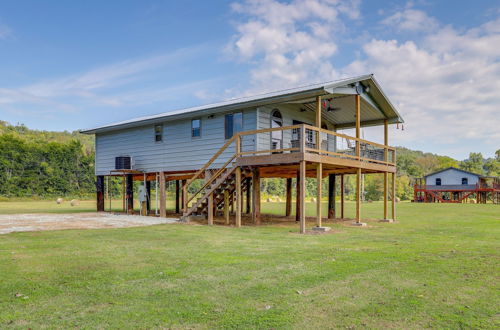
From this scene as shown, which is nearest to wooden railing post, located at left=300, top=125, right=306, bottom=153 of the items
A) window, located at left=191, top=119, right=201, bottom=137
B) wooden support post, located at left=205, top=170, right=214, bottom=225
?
wooden support post, located at left=205, top=170, right=214, bottom=225

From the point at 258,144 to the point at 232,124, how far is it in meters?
2.01

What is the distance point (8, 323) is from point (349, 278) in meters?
4.45

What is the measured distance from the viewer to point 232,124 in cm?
1553

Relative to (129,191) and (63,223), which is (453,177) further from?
(63,223)

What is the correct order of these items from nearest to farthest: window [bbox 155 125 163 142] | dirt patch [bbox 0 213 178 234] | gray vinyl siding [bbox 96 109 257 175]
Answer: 1. dirt patch [bbox 0 213 178 234]
2. gray vinyl siding [bbox 96 109 257 175]
3. window [bbox 155 125 163 142]

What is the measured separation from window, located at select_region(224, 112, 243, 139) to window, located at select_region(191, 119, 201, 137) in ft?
5.43

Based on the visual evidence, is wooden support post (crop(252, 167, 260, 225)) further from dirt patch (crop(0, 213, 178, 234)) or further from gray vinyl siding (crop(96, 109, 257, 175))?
dirt patch (crop(0, 213, 178, 234))

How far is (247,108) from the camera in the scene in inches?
587

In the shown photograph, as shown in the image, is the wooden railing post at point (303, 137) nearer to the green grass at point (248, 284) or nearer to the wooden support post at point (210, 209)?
the green grass at point (248, 284)

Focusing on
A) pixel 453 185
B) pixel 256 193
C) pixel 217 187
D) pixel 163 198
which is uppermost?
pixel 217 187

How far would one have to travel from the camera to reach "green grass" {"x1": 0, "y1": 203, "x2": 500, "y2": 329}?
13.4 ft

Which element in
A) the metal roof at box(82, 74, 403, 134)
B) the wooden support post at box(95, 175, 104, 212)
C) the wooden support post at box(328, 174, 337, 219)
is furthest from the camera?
the wooden support post at box(95, 175, 104, 212)

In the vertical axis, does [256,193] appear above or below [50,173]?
below

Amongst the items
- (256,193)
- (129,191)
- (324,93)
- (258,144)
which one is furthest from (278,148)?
(129,191)
